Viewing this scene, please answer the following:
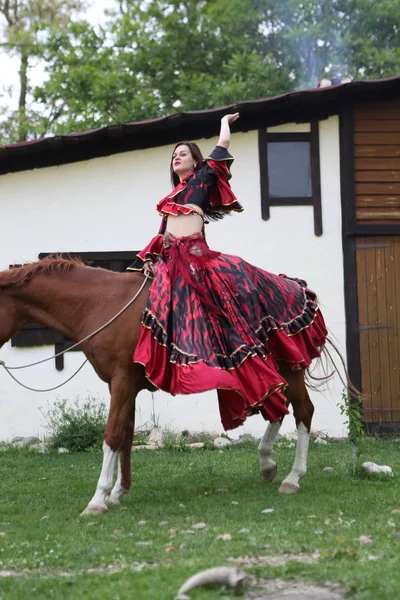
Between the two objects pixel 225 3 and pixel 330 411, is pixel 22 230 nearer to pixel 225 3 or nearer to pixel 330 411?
pixel 330 411

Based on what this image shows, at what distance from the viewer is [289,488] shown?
277 inches

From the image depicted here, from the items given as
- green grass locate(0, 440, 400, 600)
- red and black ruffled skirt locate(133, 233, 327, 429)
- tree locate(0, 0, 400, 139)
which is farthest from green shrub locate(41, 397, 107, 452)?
tree locate(0, 0, 400, 139)

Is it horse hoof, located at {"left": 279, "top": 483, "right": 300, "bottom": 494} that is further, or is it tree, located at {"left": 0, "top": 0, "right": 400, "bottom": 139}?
tree, located at {"left": 0, "top": 0, "right": 400, "bottom": 139}

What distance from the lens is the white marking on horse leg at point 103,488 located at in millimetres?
6285

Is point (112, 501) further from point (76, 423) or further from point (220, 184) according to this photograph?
point (76, 423)

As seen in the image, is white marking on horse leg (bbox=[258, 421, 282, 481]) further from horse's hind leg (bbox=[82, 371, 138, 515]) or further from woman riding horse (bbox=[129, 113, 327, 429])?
horse's hind leg (bbox=[82, 371, 138, 515])

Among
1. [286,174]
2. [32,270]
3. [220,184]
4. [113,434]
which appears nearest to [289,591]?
[113,434]

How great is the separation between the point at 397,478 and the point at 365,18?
1946 centimetres

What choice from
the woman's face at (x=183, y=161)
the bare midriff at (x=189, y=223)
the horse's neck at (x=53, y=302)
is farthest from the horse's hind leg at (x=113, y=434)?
the woman's face at (x=183, y=161)

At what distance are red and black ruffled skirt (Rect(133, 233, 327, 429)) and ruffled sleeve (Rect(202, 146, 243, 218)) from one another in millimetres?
320

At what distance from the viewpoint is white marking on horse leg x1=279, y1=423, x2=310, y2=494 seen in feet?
23.1

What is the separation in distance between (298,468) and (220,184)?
2.26 meters

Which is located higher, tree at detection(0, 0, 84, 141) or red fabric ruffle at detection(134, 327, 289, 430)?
tree at detection(0, 0, 84, 141)

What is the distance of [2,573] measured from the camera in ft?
15.3
